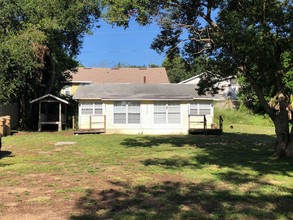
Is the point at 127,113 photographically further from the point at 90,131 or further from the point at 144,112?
the point at 90,131

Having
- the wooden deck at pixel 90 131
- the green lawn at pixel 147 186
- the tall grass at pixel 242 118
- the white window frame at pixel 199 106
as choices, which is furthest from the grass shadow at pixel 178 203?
the tall grass at pixel 242 118

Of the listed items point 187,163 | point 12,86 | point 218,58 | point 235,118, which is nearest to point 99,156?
point 187,163

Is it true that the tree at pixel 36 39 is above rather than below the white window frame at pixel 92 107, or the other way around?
above

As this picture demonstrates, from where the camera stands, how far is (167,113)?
2505 centimetres

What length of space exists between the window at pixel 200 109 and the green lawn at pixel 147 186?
39.6 ft

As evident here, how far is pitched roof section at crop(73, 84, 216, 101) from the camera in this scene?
81.8ft

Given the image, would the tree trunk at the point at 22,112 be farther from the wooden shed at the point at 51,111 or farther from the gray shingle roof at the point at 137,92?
the gray shingle roof at the point at 137,92

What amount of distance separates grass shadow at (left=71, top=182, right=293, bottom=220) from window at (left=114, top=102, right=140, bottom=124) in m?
17.2

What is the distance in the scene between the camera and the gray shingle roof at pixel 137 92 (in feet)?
81.8

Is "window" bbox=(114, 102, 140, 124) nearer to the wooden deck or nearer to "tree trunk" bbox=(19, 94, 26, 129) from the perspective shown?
the wooden deck

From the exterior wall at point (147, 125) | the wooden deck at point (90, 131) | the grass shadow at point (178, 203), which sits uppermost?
the exterior wall at point (147, 125)

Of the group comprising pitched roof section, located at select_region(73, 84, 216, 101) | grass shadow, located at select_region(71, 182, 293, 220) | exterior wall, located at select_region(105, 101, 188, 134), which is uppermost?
pitched roof section, located at select_region(73, 84, 216, 101)

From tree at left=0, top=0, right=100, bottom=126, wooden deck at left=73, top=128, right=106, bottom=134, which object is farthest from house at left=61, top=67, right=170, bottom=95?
wooden deck at left=73, top=128, right=106, bottom=134

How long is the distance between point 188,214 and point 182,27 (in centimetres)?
986
